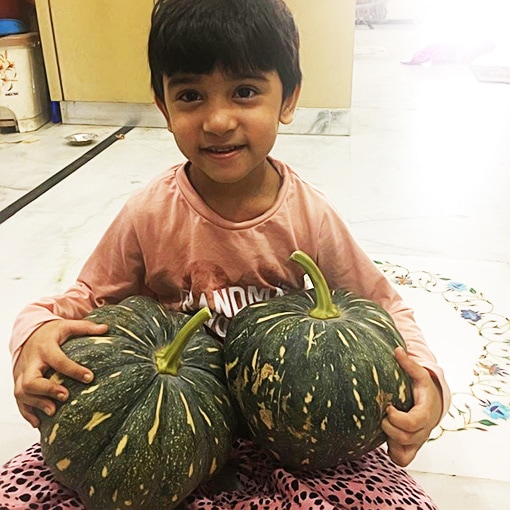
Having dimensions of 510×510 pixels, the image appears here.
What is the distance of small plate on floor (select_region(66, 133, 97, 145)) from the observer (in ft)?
7.91

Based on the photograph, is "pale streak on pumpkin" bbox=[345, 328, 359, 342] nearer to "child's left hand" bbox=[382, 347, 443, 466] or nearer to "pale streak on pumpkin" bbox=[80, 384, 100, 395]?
"child's left hand" bbox=[382, 347, 443, 466]

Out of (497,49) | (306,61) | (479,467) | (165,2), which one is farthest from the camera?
(497,49)

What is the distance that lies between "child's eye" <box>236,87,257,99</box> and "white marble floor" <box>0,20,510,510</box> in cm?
55

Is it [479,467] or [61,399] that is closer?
[61,399]

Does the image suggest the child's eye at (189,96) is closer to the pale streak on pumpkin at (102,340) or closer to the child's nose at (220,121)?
the child's nose at (220,121)

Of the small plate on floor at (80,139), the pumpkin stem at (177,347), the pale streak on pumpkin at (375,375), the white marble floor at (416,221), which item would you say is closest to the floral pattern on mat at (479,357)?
the white marble floor at (416,221)

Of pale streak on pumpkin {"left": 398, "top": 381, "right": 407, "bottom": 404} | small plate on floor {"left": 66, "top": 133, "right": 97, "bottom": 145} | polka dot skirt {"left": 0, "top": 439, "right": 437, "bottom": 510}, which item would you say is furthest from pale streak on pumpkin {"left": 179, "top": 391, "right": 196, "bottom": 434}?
small plate on floor {"left": 66, "top": 133, "right": 97, "bottom": 145}

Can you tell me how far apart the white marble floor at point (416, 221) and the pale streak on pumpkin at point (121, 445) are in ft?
1.21

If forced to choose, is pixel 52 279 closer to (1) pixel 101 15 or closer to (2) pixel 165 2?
(2) pixel 165 2

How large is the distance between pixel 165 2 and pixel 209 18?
0.08m

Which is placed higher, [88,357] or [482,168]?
[88,357]

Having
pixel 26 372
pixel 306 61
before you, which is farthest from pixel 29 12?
pixel 26 372

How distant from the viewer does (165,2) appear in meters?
0.79

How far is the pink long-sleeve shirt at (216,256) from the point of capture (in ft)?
2.77
